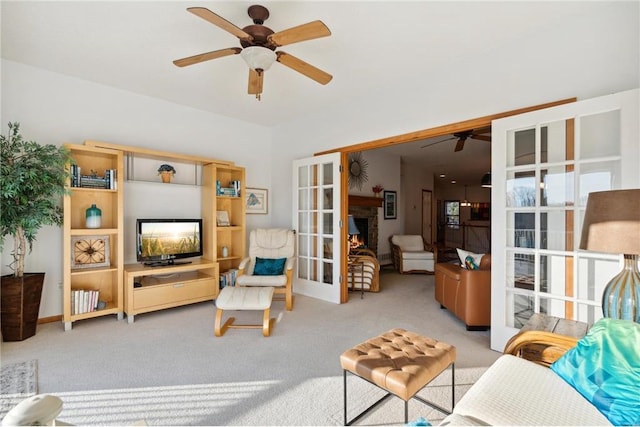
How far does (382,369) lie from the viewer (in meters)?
1.52

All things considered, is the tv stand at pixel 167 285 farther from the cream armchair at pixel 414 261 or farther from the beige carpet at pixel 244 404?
the cream armchair at pixel 414 261

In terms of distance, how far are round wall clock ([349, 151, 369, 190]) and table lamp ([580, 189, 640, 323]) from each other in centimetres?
492

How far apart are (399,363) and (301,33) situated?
2.07 meters

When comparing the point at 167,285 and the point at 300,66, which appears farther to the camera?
the point at 167,285

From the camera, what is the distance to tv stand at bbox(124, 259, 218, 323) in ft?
10.7

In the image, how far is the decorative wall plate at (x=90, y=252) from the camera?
10.7ft

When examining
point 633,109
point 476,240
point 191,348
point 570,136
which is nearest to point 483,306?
point 570,136

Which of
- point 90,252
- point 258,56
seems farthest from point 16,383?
point 258,56

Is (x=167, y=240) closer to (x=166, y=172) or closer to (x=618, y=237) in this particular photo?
(x=166, y=172)

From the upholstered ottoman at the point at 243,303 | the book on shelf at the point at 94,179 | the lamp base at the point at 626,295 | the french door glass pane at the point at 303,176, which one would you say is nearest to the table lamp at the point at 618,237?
the lamp base at the point at 626,295

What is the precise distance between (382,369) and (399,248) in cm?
508

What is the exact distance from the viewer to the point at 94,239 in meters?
3.39

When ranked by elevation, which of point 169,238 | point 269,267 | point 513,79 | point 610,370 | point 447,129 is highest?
point 513,79

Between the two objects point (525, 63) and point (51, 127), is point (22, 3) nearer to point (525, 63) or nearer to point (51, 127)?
point (51, 127)
